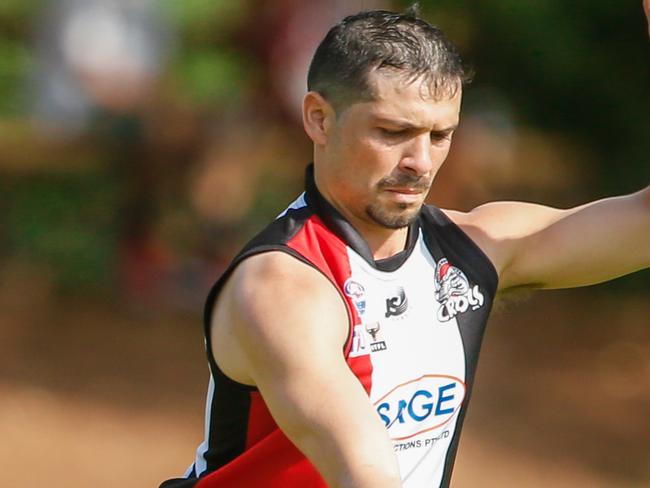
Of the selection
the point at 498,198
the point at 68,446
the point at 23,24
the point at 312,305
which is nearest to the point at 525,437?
the point at 498,198

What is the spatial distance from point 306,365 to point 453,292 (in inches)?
25.2

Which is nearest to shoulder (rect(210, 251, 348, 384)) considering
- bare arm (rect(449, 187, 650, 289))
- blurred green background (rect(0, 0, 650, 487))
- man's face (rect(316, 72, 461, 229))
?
man's face (rect(316, 72, 461, 229))

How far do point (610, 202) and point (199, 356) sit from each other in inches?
237

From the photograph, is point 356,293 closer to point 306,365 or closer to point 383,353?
point 383,353

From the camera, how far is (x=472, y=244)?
3186 millimetres

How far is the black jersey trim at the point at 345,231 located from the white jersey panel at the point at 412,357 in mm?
13

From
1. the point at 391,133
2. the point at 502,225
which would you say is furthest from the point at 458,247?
the point at 391,133

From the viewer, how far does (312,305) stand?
2674 millimetres

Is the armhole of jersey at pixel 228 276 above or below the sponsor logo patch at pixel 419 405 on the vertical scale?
above

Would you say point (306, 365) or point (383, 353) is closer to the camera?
point (306, 365)

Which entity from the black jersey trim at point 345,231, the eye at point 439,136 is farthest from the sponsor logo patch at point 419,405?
the eye at point 439,136

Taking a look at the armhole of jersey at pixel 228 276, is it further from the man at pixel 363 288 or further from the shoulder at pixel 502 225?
the shoulder at pixel 502 225

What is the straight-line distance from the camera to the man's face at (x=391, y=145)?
111 inches

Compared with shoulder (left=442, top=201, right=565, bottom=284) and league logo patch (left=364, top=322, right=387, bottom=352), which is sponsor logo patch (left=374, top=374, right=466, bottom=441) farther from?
shoulder (left=442, top=201, right=565, bottom=284)
